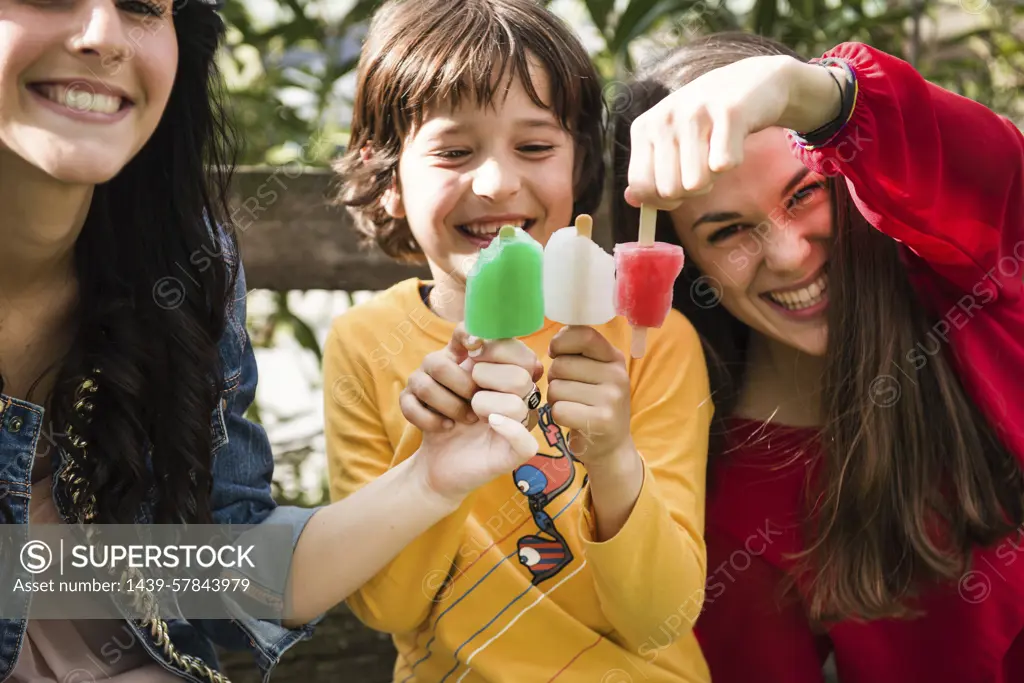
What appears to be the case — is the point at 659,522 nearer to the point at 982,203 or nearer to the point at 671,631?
the point at 671,631

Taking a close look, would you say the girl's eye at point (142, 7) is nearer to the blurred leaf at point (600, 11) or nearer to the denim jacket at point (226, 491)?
the denim jacket at point (226, 491)

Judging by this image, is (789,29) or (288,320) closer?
(789,29)

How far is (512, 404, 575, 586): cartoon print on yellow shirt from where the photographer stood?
1.75m

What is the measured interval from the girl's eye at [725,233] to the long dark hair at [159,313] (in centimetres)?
82

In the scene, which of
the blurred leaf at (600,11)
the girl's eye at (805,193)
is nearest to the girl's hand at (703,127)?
the girl's eye at (805,193)

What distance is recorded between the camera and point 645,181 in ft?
4.30

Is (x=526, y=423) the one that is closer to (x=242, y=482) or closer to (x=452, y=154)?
(x=452, y=154)

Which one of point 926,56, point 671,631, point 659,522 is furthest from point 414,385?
point 926,56

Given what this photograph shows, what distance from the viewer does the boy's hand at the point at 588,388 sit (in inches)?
56.6

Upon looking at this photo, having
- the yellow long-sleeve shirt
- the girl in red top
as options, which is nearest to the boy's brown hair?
the girl in red top

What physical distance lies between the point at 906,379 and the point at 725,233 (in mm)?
386

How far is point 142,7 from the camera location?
59.8 inches

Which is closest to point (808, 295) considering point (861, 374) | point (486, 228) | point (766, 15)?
point (861, 374)

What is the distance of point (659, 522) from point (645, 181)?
1.75 ft
